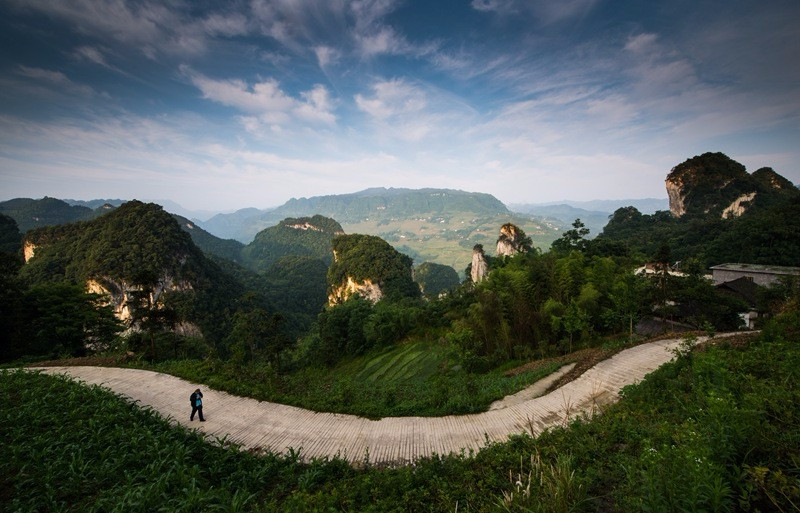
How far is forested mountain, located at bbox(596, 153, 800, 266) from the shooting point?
31.3 meters

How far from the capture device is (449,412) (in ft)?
28.9

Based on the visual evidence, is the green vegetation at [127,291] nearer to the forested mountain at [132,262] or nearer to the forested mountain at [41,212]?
the forested mountain at [132,262]

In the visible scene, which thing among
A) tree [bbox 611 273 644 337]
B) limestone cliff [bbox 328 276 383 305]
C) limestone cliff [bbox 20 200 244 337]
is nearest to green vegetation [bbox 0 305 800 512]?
tree [bbox 611 273 644 337]

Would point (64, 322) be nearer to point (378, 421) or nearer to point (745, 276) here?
point (378, 421)

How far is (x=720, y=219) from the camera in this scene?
47656mm

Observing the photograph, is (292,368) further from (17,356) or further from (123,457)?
(123,457)

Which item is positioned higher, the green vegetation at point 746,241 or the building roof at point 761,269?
the green vegetation at point 746,241

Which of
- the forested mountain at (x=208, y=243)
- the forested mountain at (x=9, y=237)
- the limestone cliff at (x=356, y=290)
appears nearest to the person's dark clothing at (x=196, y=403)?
the limestone cliff at (x=356, y=290)

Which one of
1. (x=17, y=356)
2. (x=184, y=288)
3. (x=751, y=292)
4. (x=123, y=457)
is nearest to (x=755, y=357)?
(x=123, y=457)

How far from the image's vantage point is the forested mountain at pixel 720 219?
31328 millimetres

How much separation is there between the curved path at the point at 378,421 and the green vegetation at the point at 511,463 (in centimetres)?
84

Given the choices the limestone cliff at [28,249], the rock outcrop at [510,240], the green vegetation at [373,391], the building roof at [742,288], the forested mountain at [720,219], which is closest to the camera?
the green vegetation at [373,391]

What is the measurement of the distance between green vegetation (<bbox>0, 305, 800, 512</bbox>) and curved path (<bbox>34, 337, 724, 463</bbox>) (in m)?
0.84

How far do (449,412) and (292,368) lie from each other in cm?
2123
